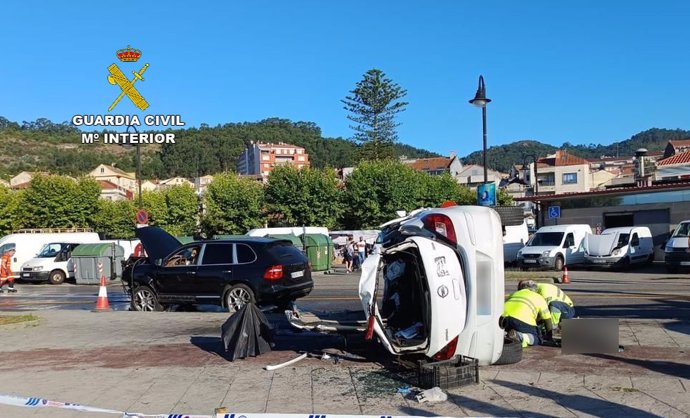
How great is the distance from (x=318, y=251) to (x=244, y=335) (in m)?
24.4

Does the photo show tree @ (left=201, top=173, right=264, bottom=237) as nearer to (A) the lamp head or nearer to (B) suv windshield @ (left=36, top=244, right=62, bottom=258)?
(B) suv windshield @ (left=36, top=244, right=62, bottom=258)

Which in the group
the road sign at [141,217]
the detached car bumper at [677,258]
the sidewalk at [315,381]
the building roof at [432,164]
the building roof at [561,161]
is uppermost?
the building roof at [432,164]

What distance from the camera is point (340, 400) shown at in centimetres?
673

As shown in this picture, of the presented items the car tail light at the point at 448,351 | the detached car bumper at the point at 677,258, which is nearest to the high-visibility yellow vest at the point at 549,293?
the car tail light at the point at 448,351

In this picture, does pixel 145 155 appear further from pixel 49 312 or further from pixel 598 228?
pixel 49 312

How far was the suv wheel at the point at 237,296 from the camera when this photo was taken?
45.4 ft

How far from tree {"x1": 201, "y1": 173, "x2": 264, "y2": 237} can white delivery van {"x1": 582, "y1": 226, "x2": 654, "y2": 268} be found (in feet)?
106

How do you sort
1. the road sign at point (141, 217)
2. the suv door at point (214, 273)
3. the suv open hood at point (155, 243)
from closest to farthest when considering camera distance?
the suv door at point (214, 273)
the suv open hood at point (155, 243)
the road sign at point (141, 217)

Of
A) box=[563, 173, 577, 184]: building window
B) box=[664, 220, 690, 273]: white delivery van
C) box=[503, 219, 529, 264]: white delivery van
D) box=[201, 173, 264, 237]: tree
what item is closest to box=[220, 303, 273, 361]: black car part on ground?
box=[664, 220, 690, 273]: white delivery van

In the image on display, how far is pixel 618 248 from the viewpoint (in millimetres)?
29266

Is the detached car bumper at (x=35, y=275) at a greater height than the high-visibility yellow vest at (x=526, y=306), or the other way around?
the high-visibility yellow vest at (x=526, y=306)

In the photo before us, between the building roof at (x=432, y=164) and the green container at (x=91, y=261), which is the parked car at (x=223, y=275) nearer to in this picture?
the green container at (x=91, y=261)

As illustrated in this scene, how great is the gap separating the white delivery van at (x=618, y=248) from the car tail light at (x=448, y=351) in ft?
80.1

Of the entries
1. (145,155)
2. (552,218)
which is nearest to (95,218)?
(552,218)
